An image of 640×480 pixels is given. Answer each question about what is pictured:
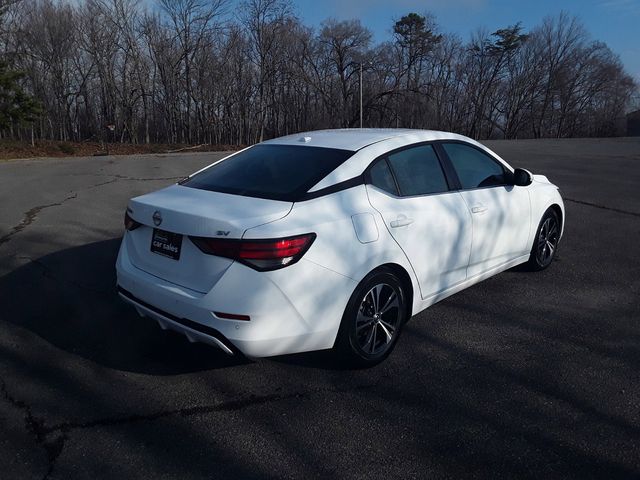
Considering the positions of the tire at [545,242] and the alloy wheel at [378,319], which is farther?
the tire at [545,242]

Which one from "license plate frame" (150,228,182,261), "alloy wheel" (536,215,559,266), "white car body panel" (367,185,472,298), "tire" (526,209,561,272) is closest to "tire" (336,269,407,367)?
"white car body panel" (367,185,472,298)

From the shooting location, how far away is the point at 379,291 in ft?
11.0

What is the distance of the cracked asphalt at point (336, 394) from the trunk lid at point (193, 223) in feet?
2.40

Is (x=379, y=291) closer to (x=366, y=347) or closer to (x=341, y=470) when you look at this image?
(x=366, y=347)

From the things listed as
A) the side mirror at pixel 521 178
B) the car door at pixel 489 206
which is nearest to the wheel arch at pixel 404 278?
the car door at pixel 489 206

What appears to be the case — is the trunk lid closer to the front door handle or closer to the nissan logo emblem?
the nissan logo emblem

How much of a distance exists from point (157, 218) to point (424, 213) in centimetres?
180

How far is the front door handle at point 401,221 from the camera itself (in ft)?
11.1

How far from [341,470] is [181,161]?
15.7 metres

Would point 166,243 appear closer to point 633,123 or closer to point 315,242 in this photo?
point 315,242

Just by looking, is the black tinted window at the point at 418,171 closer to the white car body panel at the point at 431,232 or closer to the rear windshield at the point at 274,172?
the white car body panel at the point at 431,232

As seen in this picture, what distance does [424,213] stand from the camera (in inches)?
143

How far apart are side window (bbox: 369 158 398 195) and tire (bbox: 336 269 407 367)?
22.9 inches

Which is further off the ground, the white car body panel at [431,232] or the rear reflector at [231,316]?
the white car body panel at [431,232]
